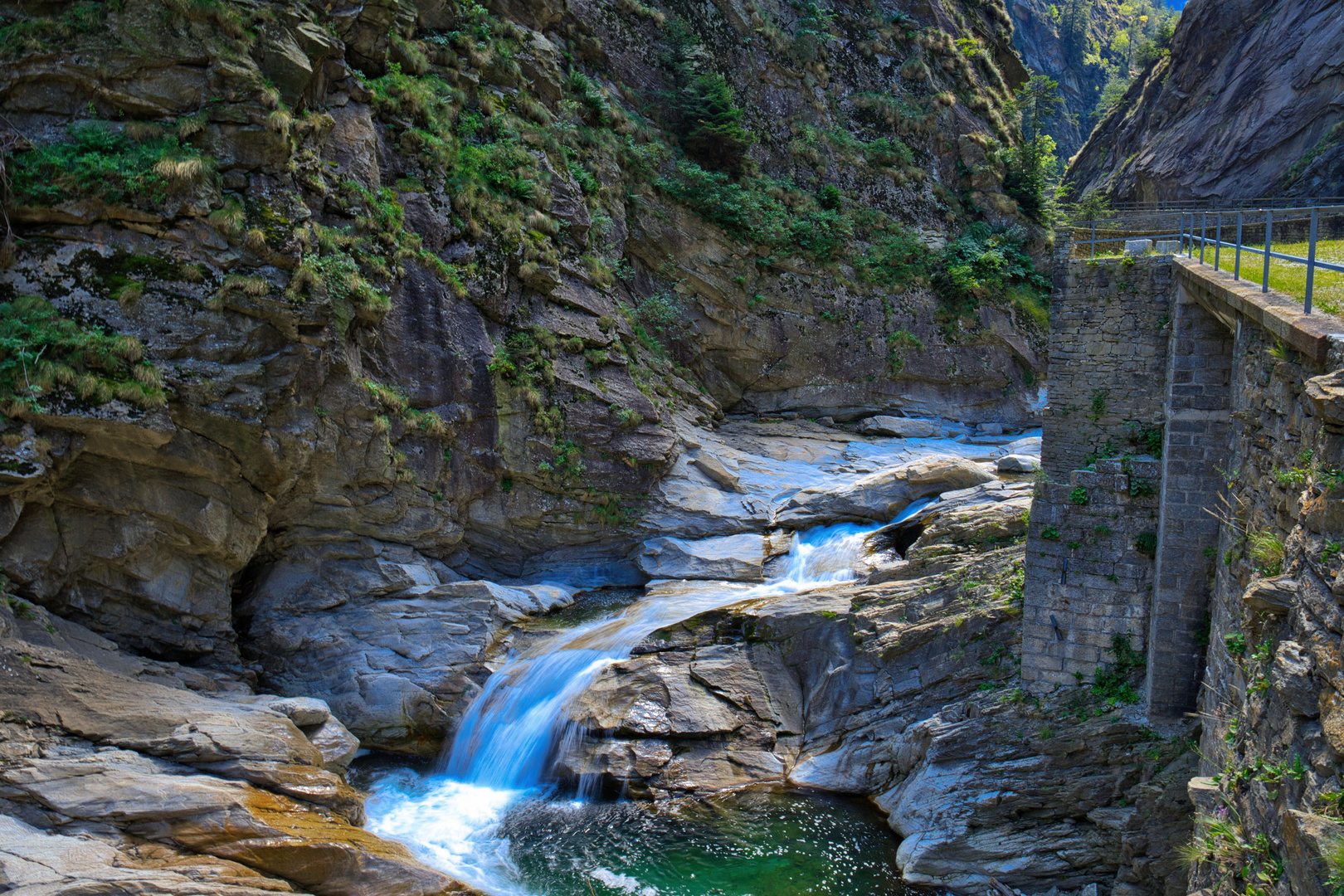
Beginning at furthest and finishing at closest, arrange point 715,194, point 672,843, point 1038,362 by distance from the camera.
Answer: point 1038,362, point 715,194, point 672,843

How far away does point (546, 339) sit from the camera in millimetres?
17047

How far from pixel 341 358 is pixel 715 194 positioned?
13.5 m

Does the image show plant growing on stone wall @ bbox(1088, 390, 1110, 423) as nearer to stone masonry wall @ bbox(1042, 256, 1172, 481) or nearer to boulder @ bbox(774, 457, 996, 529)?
stone masonry wall @ bbox(1042, 256, 1172, 481)

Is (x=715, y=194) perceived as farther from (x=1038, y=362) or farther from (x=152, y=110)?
(x=152, y=110)

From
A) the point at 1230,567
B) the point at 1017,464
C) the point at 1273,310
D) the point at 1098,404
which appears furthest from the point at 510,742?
the point at 1017,464

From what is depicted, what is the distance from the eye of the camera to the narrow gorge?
8156mm

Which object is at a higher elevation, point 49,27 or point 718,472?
point 49,27

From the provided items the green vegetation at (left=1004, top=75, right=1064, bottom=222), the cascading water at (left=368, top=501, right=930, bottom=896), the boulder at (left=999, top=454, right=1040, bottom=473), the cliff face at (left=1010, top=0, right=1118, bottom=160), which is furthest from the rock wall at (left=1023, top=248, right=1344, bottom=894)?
the cliff face at (left=1010, top=0, right=1118, bottom=160)

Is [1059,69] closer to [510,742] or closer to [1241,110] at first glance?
[1241,110]

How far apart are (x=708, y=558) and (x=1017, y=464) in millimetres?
6738

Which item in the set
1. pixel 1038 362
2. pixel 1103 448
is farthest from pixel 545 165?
pixel 1038 362

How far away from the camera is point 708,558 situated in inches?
635

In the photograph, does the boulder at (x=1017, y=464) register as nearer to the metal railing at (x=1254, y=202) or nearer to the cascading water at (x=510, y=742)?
the cascading water at (x=510, y=742)

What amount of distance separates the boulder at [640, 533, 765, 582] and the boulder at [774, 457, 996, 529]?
4.13 ft
